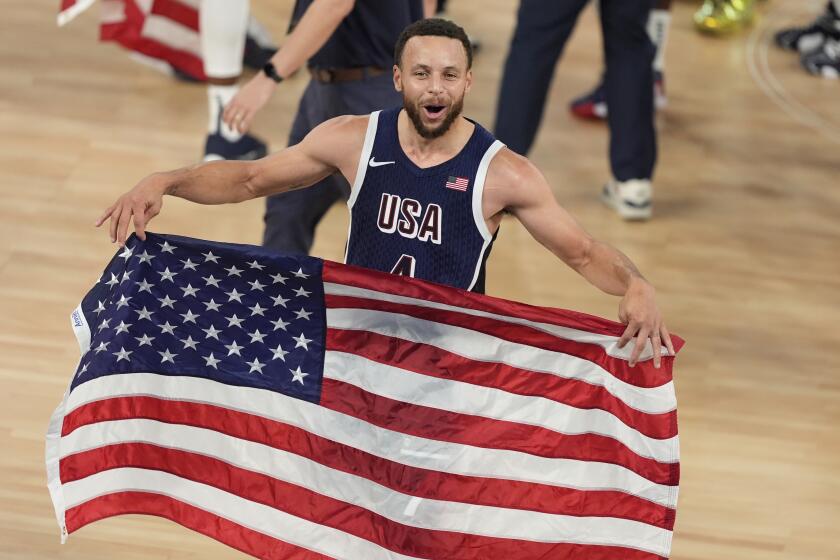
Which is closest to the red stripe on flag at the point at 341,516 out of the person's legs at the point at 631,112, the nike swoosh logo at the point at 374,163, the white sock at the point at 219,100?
the nike swoosh logo at the point at 374,163

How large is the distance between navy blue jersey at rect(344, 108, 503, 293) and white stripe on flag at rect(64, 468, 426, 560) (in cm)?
61

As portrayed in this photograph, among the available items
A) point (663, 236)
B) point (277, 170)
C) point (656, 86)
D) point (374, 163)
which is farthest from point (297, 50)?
point (656, 86)

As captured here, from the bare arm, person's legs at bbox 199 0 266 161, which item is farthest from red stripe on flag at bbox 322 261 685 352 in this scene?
person's legs at bbox 199 0 266 161

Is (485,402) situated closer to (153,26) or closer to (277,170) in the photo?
(277,170)

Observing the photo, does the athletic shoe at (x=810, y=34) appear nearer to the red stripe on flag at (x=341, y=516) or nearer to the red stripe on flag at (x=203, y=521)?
the red stripe on flag at (x=341, y=516)

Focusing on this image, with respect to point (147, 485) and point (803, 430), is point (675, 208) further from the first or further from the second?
point (147, 485)

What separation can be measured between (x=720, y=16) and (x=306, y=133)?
3.75 metres

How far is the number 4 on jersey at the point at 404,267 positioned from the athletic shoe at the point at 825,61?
4.41m

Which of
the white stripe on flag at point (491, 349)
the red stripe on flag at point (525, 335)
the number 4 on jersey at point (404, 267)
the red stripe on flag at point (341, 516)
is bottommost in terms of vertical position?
the red stripe on flag at point (341, 516)

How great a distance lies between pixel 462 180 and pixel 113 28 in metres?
3.40

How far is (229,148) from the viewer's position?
551 cm

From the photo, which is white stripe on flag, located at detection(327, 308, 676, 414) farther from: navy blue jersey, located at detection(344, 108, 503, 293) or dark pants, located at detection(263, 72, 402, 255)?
dark pants, located at detection(263, 72, 402, 255)

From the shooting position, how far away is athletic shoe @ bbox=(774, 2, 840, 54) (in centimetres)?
706

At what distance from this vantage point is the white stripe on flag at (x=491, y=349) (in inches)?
124
